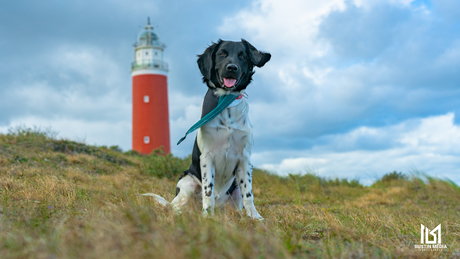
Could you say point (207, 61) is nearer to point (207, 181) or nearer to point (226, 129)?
point (226, 129)

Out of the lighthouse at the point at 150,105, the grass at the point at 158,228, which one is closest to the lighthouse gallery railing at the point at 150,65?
the lighthouse at the point at 150,105

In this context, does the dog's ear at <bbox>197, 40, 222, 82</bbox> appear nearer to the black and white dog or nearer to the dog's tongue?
the black and white dog

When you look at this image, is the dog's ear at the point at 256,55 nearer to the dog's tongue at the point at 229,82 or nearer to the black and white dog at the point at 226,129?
the black and white dog at the point at 226,129

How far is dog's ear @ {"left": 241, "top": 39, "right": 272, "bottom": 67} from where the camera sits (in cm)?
445

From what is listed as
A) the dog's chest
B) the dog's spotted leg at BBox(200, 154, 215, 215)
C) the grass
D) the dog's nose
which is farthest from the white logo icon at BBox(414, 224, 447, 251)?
the dog's nose

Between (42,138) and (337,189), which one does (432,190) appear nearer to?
(337,189)

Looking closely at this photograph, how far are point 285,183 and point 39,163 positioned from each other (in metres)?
6.74

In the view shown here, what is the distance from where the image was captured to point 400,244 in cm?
345

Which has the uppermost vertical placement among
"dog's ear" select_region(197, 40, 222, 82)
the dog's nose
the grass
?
"dog's ear" select_region(197, 40, 222, 82)

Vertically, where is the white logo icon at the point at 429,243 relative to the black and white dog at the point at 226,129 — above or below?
below

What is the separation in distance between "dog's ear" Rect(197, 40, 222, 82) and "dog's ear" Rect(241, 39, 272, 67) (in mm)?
327

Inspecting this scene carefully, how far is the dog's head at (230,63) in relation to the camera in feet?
13.9

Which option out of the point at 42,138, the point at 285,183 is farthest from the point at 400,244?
the point at 42,138

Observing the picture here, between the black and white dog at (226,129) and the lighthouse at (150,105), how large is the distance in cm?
2171
